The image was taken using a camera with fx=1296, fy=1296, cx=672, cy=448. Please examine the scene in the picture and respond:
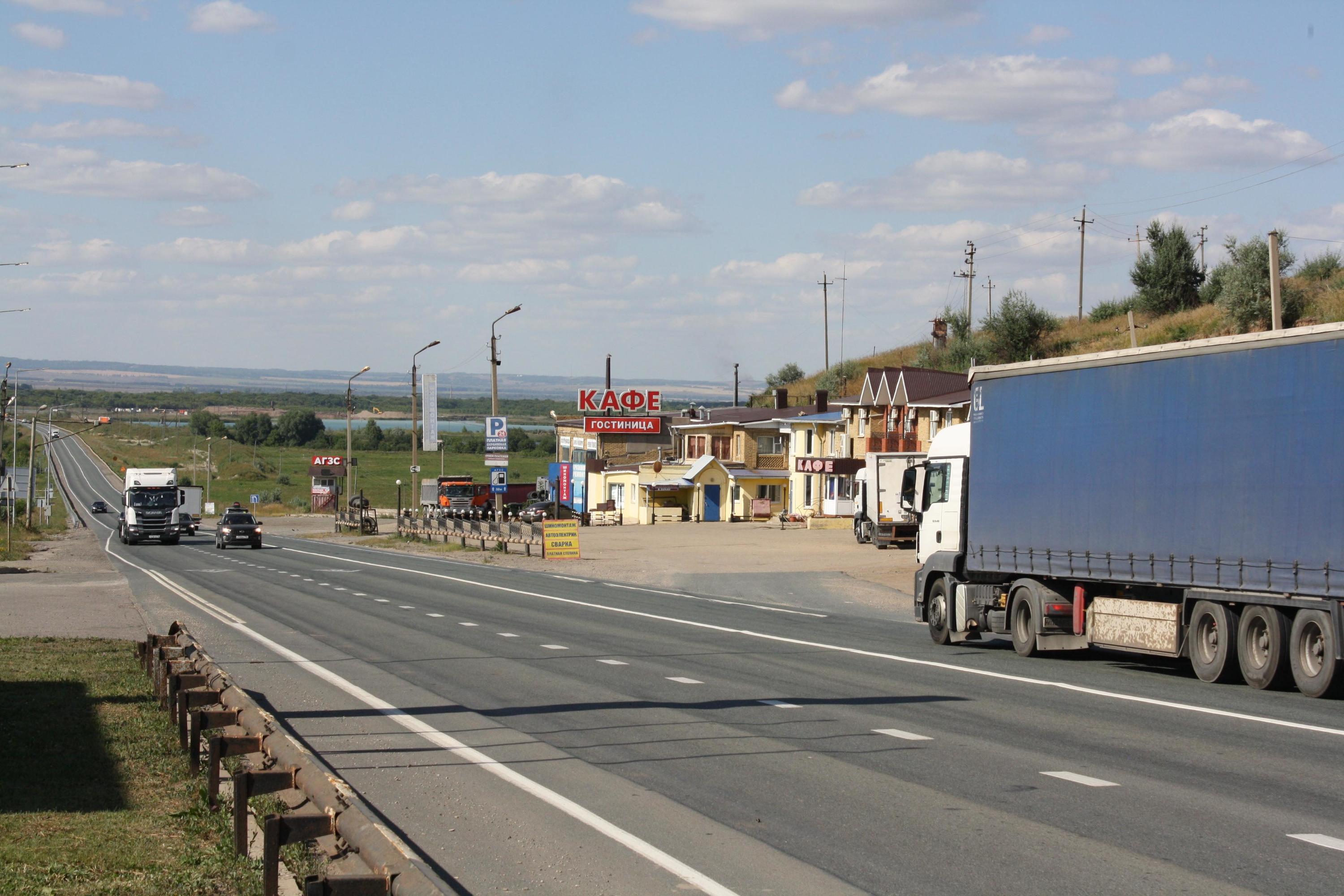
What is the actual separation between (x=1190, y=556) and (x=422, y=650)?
1037 cm

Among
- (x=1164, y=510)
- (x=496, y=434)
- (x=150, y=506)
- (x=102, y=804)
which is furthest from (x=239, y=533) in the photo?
(x=102, y=804)

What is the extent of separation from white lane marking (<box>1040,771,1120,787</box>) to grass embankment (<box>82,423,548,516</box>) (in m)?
94.4

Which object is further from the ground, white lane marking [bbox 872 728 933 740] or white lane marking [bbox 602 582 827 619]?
white lane marking [bbox 872 728 933 740]

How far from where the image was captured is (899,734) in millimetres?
11625

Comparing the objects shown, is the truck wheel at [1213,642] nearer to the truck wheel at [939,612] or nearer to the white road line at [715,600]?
the truck wheel at [939,612]

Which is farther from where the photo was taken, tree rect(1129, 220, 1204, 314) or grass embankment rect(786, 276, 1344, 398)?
tree rect(1129, 220, 1204, 314)

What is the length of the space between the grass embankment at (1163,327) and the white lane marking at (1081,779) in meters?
39.7

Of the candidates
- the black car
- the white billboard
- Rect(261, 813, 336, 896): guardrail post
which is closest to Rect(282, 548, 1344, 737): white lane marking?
Rect(261, 813, 336, 896): guardrail post

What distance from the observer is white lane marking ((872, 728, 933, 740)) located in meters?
11.4

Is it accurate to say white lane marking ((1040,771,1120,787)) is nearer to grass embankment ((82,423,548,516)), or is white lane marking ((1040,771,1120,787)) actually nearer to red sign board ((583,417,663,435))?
red sign board ((583,417,663,435))

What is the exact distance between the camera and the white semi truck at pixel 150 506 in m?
63.8

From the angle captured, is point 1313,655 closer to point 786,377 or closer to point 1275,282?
point 1275,282

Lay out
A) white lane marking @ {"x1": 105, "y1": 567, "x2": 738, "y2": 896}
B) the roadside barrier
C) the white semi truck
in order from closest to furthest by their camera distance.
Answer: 1. the roadside barrier
2. white lane marking @ {"x1": 105, "y1": 567, "x2": 738, "y2": 896}
3. the white semi truck

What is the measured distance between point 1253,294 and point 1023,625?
48.3 metres
